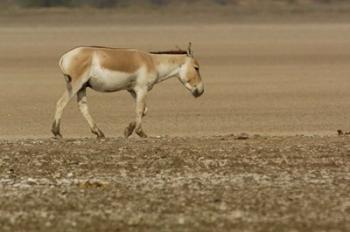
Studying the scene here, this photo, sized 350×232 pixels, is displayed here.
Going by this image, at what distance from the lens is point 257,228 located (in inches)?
419

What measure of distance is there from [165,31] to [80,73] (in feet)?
111

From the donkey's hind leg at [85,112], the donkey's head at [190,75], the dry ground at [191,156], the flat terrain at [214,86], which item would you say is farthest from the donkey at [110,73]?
the flat terrain at [214,86]

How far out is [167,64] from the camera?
19.0 meters

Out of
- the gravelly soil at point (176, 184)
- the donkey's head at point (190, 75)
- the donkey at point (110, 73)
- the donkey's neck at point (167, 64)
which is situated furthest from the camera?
the donkey's head at point (190, 75)

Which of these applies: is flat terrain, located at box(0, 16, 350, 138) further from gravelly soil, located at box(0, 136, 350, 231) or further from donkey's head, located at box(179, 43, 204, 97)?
gravelly soil, located at box(0, 136, 350, 231)

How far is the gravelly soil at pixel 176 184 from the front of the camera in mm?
10969

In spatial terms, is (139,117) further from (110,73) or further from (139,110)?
(110,73)

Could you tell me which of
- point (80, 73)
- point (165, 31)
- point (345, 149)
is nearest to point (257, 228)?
point (345, 149)

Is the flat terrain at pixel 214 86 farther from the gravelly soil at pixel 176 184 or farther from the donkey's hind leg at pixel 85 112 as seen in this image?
the gravelly soil at pixel 176 184

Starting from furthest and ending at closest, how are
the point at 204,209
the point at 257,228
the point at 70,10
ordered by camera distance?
1. the point at 70,10
2. the point at 204,209
3. the point at 257,228

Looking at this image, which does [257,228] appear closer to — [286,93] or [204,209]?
[204,209]

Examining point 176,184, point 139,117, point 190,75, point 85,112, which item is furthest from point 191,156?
point 190,75

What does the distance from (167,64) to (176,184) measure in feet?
20.5

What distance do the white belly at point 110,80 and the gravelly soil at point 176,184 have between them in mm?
1174
